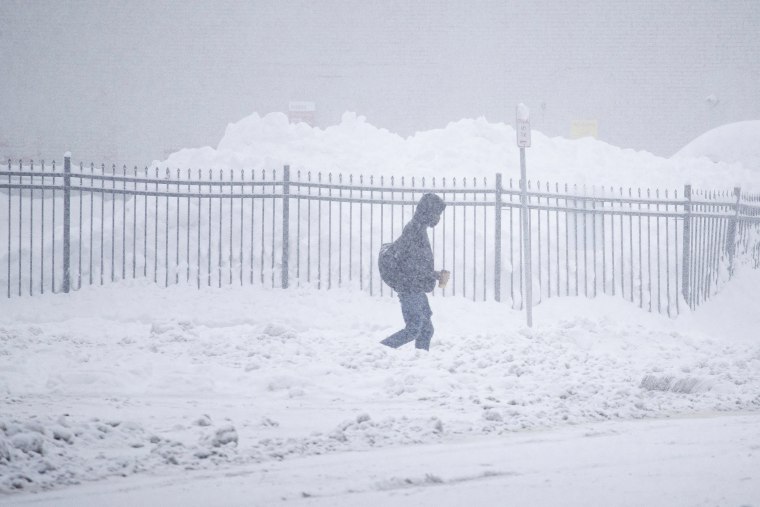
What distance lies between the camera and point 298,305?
43.6 ft

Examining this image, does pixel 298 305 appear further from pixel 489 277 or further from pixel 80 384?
pixel 80 384

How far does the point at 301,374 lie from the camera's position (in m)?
9.20

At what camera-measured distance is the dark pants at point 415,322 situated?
10.2 m

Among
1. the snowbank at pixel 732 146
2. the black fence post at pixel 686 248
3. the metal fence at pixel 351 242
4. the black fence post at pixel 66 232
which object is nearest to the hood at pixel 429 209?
the metal fence at pixel 351 242

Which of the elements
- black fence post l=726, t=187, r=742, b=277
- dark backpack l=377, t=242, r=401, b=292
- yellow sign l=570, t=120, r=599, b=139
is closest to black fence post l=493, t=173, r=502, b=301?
dark backpack l=377, t=242, r=401, b=292

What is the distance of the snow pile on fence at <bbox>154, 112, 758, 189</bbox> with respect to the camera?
18000 millimetres

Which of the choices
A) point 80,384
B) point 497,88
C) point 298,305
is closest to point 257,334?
Answer: point 298,305

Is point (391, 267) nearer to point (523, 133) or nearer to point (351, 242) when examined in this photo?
point (523, 133)

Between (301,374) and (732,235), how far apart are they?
31.8ft

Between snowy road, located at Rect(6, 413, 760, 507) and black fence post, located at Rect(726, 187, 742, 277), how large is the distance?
398 inches

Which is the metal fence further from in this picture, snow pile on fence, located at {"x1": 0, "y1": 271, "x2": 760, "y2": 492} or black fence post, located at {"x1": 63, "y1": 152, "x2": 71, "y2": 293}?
snow pile on fence, located at {"x1": 0, "y1": 271, "x2": 760, "y2": 492}

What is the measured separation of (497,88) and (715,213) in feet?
37.9

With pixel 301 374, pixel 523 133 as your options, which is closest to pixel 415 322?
pixel 301 374

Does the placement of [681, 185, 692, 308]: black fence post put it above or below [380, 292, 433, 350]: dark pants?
above
